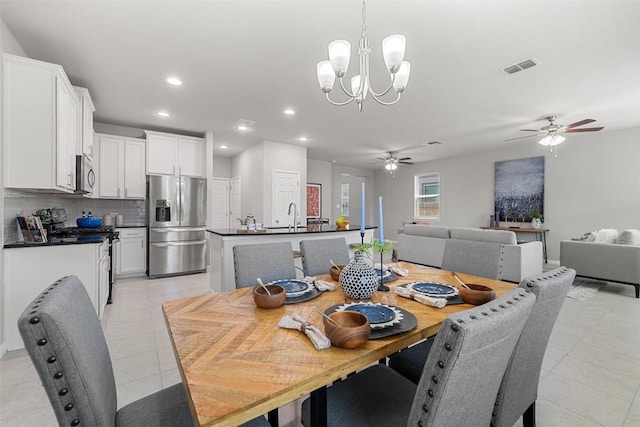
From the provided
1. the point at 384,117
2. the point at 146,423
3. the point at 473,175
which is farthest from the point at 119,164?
the point at 473,175

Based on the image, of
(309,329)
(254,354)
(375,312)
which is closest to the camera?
(254,354)

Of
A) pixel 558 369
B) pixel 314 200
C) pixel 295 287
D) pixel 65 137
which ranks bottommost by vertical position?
pixel 558 369

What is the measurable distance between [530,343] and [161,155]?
567cm

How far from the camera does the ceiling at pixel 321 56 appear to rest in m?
2.16

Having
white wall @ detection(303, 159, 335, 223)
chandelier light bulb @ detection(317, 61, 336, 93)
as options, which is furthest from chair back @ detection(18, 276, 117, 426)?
white wall @ detection(303, 159, 335, 223)

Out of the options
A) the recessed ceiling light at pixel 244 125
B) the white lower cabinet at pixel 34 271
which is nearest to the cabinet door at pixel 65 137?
the white lower cabinet at pixel 34 271

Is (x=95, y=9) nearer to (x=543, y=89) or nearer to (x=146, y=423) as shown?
(x=146, y=423)

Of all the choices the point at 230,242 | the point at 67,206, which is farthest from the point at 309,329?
the point at 67,206

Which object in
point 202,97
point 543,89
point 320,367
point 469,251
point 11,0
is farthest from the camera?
point 202,97

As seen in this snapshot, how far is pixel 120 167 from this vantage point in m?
4.84

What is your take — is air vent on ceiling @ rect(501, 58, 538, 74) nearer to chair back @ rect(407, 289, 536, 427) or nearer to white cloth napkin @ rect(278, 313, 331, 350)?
chair back @ rect(407, 289, 536, 427)

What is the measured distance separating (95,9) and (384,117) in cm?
377

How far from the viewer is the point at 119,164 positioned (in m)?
4.84

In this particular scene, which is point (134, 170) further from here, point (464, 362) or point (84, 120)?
point (464, 362)
